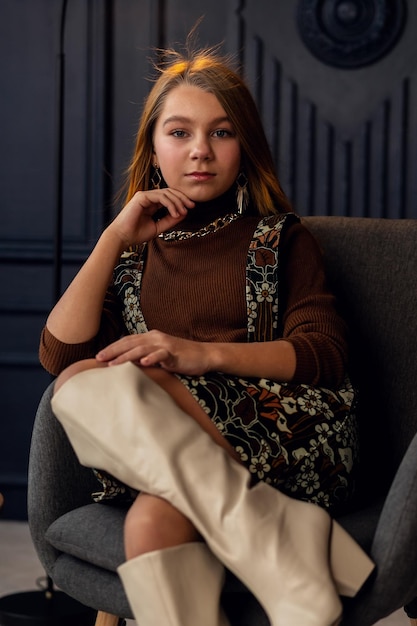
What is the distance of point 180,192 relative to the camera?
6.03ft

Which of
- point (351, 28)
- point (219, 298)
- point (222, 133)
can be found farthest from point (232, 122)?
point (351, 28)

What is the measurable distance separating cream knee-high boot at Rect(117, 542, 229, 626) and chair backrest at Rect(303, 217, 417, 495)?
0.56 meters

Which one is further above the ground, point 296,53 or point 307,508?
point 296,53

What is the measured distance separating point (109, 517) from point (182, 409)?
0.23 meters

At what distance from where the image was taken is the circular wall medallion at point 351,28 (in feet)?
9.50

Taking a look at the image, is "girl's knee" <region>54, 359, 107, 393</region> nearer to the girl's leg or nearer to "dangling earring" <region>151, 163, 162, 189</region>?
the girl's leg

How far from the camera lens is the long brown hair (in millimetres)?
1848

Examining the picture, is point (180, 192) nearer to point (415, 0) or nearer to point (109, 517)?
point (109, 517)

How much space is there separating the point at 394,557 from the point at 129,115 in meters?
2.01

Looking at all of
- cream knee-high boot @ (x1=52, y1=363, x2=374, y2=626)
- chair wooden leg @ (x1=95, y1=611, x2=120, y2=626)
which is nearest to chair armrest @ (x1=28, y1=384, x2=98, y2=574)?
chair wooden leg @ (x1=95, y1=611, x2=120, y2=626)

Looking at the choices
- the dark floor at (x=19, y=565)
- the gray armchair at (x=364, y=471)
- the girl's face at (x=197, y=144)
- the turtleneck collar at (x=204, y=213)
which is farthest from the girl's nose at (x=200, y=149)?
the dark floor at (x=19, y=565)

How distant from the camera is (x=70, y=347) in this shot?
1.78 metres

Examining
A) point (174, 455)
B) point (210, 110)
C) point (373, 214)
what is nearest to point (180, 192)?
point (210, 110)

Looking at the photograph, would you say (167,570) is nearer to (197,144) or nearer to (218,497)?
(218,497)
